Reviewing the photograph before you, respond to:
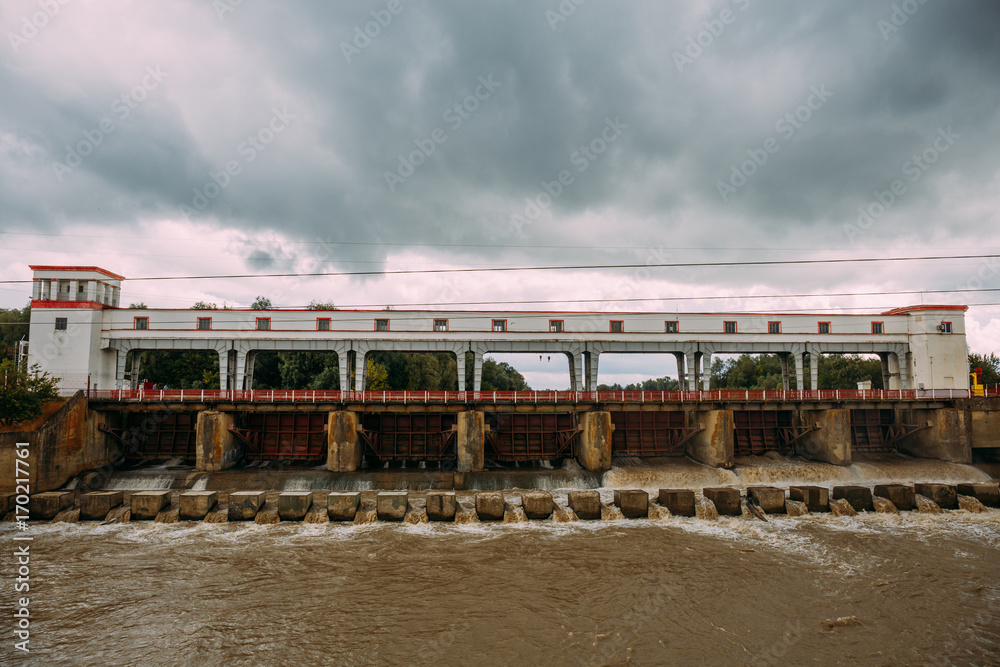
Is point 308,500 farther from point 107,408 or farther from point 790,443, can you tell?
point 790,443

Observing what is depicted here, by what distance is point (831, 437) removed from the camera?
97.8 ft

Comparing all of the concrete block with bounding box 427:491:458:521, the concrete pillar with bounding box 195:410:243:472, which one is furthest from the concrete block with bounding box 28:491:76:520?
the concrete block with bounding box 427:491:458:521

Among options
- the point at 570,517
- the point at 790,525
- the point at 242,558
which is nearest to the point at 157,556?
the point at 242,558

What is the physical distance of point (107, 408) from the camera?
28.1 meters

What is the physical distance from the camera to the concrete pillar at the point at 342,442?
88.7ft

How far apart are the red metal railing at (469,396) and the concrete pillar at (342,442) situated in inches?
47.8

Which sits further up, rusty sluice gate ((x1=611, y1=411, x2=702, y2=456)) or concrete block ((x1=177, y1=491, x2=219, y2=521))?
rusty sluice gate ((x1=611, y1=411, x2=702, y2=456))

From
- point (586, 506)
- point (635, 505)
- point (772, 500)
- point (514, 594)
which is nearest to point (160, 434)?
point (586, 506)

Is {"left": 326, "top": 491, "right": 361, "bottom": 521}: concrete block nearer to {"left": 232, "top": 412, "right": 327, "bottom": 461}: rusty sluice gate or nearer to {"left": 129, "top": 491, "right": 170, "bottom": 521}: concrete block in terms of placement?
{"left": 129, "top": 491, "right": 170, "bottom": 521}: concrete block

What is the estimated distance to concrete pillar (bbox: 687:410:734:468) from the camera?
2842 cm

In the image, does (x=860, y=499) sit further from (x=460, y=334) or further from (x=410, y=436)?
(x=460, y=334)

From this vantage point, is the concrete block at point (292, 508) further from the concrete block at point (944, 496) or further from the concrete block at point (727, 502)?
the concrete block at point (944, 496)

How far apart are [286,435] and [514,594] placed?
68.9 feet

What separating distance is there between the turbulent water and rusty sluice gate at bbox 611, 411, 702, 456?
11.1m
